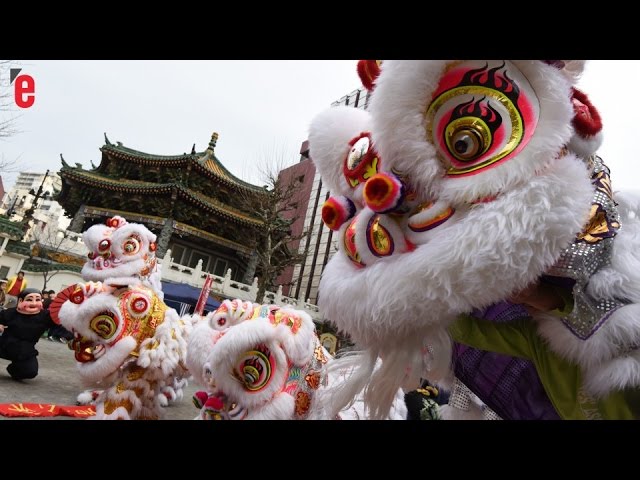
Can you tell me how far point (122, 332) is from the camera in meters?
3.04

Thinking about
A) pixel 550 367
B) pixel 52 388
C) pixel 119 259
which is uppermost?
pixel 119 259

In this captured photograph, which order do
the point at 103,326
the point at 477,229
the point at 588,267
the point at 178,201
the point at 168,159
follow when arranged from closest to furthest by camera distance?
1. the point at 477,229
2. the point at 588,267
3. the point at 103,326
4. the point at 178,201
5. the point at 168,159

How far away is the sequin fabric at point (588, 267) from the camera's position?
0.82 metres

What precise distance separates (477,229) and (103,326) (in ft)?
9.81

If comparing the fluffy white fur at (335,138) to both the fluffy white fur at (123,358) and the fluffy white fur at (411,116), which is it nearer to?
the fluffy white fur at (411,116)

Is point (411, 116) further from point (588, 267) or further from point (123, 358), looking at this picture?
point (123, 358)

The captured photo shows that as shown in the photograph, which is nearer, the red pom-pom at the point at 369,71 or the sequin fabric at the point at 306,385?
the red pom-pom at the point at 369,71

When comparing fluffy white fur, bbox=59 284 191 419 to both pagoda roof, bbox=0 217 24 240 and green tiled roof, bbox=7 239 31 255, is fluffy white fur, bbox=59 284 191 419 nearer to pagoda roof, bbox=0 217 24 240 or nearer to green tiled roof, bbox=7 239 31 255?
green tiled roof, bbox=7 239 31 255

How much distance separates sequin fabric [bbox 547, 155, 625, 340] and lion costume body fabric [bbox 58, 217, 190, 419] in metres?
2.94

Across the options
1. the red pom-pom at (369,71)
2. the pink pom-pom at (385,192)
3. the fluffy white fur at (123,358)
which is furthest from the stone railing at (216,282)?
the pink pom-pom at (385,192)

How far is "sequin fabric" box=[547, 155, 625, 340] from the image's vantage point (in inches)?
32.1

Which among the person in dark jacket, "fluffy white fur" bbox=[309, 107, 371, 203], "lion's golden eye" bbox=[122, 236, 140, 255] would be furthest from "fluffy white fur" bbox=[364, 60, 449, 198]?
the person in dark jacket

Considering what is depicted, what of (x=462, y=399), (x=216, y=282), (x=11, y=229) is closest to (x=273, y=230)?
(x=216, y=282)

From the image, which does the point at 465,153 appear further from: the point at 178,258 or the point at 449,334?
the point at 178,258
